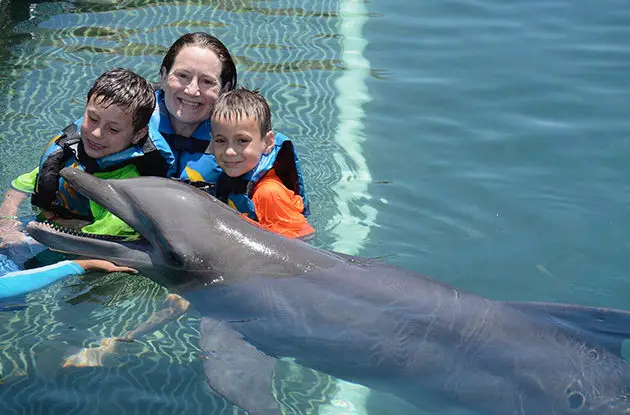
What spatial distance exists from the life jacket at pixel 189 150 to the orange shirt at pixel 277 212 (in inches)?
15.7

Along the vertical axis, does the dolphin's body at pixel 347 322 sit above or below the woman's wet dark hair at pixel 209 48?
below

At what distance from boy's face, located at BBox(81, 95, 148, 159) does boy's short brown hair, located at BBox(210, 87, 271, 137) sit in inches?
23.3

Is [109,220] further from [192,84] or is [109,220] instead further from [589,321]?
[589,321]

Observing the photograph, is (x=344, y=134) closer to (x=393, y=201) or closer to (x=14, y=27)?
(x=393, y=201)

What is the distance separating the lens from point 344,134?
8867 mm

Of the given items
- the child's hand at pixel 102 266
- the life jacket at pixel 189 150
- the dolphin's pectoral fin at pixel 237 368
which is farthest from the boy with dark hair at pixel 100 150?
the dolphin's pectoral fin at pixel 237 368

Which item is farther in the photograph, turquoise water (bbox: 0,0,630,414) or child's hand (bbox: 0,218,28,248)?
child's hand (bbox: 0,218,28,248)

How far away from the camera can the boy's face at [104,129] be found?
20.2ft

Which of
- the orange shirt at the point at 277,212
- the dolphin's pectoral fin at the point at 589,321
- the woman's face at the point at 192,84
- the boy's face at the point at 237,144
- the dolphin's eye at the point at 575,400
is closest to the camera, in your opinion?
the dolphin's eye at the point at 575,400

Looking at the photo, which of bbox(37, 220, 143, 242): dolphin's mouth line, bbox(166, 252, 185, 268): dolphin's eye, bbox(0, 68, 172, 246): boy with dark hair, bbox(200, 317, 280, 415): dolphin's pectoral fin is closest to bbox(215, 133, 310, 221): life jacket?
bbox(0, 68, 172, 246): boy with dark hair

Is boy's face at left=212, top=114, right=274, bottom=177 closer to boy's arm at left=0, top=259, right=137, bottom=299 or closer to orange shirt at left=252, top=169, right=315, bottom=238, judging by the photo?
orange shirt at left=252, top=169, right=315, bottom=238

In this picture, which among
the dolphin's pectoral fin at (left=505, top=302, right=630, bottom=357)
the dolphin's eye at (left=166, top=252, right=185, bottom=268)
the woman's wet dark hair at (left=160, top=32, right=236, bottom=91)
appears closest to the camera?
the dolphin's pectoral fin at (left=505, top=302, right=630, bottom=357)

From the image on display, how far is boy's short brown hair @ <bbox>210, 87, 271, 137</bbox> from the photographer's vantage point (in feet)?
20.5

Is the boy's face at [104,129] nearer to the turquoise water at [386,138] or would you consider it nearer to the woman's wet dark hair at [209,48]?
the woman's wet dark hair at [209,48]
